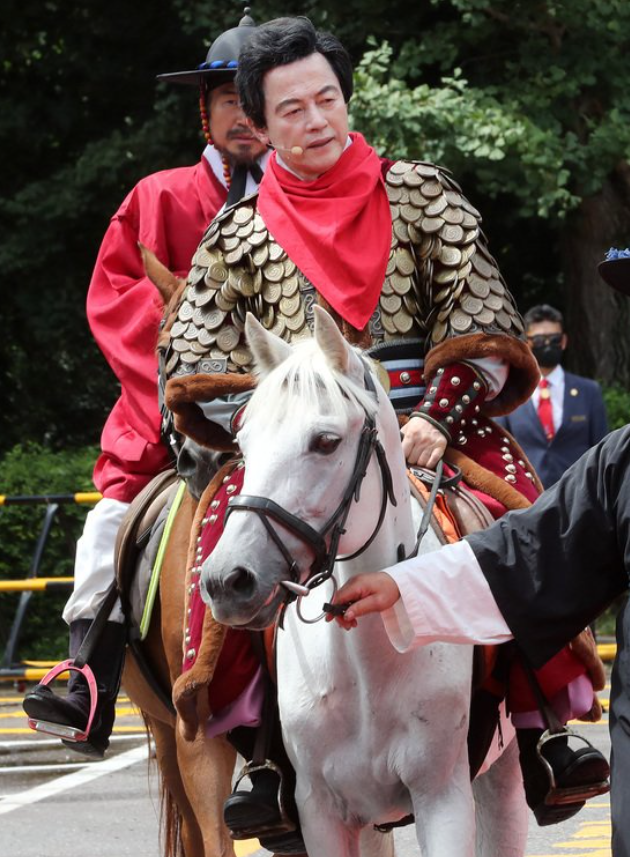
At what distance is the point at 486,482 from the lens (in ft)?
16.8

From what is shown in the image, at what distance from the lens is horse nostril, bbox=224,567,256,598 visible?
148 inches

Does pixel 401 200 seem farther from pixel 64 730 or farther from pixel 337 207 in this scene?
pixel 64 730

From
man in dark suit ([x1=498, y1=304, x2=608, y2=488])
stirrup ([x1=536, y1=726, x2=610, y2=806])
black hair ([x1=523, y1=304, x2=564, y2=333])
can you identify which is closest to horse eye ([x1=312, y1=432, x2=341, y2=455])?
stirrup ([x1=536, y1=726, x2=610, y2=806])

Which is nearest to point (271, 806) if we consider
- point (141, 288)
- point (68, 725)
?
point (68, 725)

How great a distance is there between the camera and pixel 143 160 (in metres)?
16.9

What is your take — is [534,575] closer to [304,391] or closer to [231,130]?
[304,391]

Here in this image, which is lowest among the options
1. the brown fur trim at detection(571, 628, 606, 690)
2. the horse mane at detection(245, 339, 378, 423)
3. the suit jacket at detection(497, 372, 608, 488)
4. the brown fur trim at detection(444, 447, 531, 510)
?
the suit jacket at detection(497, 372, 608, 488)

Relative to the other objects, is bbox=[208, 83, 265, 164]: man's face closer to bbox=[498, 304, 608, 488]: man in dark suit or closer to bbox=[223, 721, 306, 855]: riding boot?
bbox=[223, 721, 306, 855]: riding boot

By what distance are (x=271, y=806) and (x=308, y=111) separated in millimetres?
1946

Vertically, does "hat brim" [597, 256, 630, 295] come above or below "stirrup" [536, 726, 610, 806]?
above

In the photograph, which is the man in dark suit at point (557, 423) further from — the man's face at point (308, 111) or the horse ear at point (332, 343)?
the horse ear at point (332, 343)

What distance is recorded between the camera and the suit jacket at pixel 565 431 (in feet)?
36.3

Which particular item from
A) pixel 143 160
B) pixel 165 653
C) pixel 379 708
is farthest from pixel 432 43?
pixel 379 708

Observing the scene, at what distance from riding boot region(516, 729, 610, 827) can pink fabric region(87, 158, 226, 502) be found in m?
1.84
